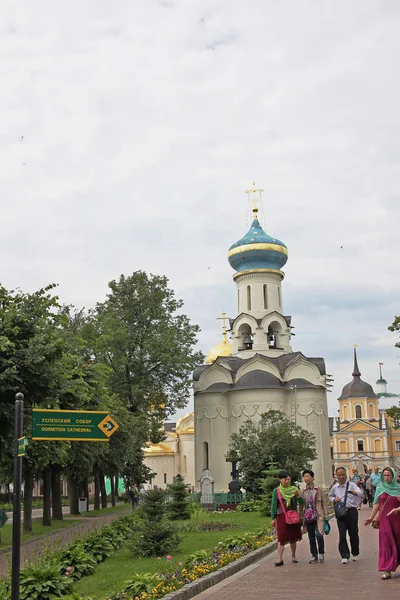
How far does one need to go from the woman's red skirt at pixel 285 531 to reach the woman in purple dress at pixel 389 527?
6.15 ft

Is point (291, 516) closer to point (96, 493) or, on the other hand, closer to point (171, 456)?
point (96, 493)

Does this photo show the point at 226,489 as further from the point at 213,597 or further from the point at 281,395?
the point at 213,597

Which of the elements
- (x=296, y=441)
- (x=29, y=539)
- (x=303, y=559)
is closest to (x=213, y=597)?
(x=303, y=559)

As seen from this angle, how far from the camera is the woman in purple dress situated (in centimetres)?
1081

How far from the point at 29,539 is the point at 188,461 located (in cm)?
5080

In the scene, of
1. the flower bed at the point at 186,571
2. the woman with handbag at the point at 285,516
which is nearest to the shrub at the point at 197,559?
the flower bed at the point at 186,571

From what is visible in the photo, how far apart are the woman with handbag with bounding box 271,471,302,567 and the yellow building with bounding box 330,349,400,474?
81434 millimetres

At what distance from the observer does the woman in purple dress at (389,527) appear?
1081 cm

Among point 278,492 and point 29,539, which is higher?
point 278,492

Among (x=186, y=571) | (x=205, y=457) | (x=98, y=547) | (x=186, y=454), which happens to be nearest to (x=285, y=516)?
(x=186, y=571)

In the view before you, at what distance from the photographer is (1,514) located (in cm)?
938

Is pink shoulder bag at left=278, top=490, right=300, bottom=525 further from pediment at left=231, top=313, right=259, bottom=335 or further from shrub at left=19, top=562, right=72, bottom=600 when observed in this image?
pediment at left=231, top=313, right=259, bottom=335

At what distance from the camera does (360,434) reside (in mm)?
93375

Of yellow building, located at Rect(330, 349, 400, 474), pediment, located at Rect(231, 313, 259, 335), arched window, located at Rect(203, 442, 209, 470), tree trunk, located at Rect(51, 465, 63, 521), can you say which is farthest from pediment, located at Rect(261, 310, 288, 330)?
yellow building, located at Rect(330, 349, 400, 474)
